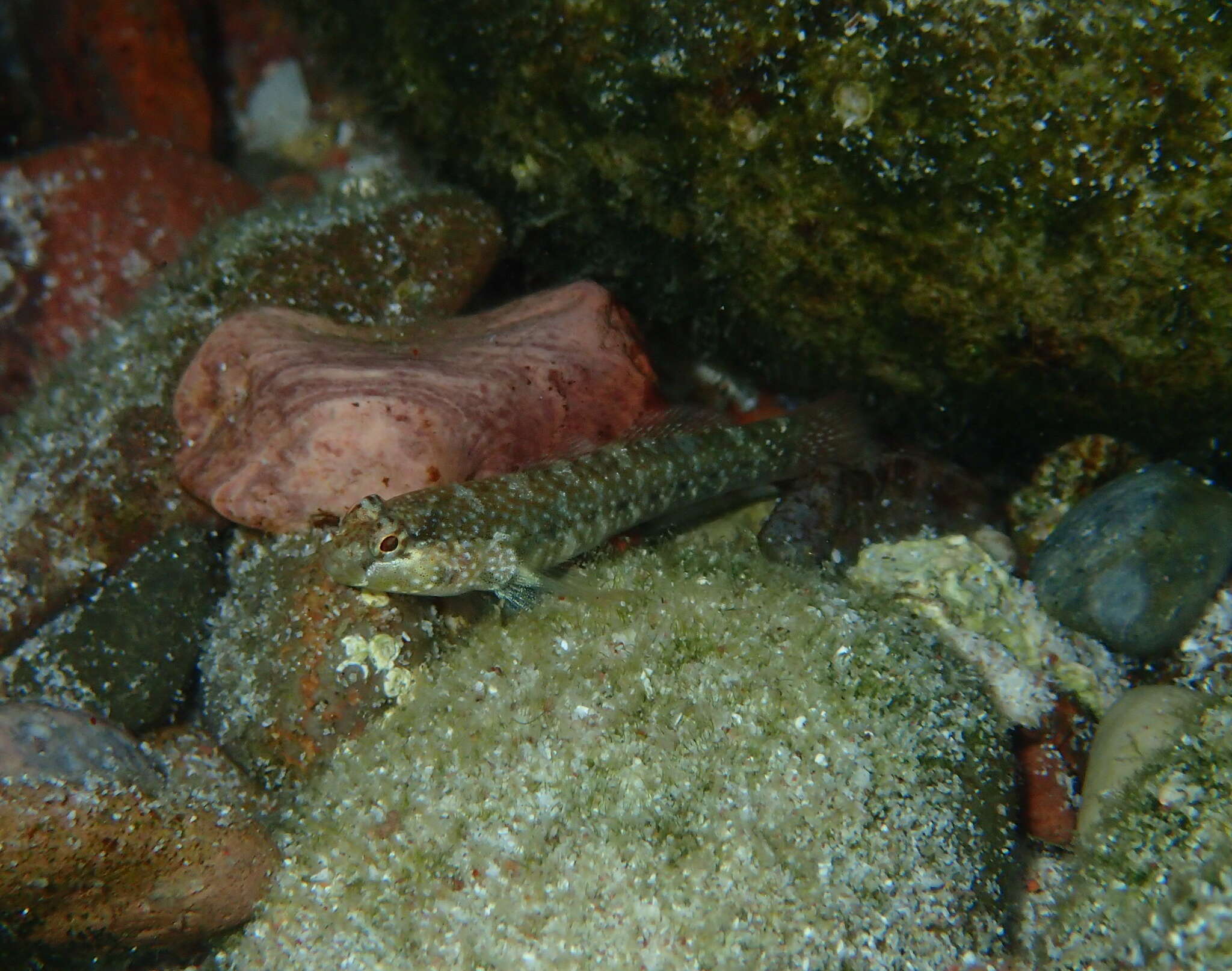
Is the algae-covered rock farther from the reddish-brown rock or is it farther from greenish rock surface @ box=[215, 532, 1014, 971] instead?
greenish rock surface @ box=[215, 532, 1014, 971]

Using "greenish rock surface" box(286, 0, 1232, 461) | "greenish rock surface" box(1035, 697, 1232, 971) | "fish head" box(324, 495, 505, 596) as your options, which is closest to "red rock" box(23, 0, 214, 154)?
"greenish rock surface" box(286, 0, 1232, 461)

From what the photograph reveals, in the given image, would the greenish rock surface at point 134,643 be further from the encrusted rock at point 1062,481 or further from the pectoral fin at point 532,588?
the encrusted rock at point 1062,481

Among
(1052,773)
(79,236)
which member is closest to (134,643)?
(79,236)

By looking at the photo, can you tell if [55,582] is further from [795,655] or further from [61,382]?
[795,655]

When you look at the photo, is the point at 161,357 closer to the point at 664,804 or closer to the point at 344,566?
the point at 344,566

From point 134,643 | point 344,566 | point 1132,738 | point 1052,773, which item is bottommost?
point 134,643

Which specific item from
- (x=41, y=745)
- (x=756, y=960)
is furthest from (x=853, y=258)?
(x=41, y=745)
